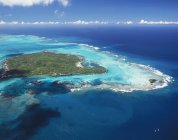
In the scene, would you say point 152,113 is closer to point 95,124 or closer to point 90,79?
point 95,124

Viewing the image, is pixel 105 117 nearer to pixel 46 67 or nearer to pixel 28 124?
pixel 28 124

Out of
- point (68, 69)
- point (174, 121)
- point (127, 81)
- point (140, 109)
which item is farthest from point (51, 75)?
point (174, 121)

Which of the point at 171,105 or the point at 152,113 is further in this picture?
the point at 171,105

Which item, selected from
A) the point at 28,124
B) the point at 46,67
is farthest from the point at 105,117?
the point at 46,67

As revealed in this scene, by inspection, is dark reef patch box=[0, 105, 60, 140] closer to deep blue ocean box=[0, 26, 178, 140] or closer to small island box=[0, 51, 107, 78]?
deep blue ocean box=[0, 26, 178, 140]

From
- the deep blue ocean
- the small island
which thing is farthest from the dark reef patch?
the small island

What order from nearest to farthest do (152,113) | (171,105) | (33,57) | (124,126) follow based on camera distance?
(124,126) < (152,113) < (171,105) < (33,57)

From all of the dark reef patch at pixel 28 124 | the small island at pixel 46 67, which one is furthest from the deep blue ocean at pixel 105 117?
the small island at pixel 46 67

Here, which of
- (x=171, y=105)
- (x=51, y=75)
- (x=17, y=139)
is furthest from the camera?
(x=51, y=75)
